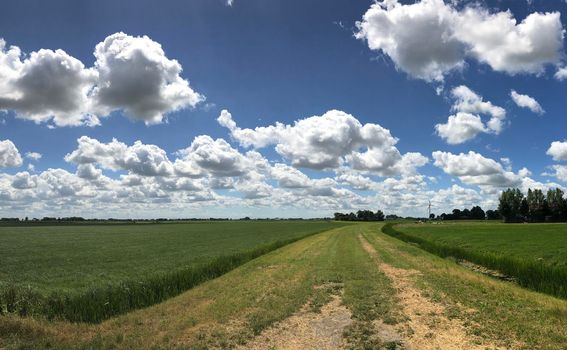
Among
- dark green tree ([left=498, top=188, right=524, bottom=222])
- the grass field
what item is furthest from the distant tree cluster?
the grass field

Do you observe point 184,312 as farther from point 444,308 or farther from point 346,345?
point 444,308

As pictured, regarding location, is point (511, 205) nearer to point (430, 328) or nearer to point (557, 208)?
point (557, 208)

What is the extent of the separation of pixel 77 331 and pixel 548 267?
23038 mm

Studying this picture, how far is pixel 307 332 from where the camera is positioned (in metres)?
11.7

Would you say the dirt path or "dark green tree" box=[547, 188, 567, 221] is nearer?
the dirt path

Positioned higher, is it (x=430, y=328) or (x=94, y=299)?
(x=430, y=328)

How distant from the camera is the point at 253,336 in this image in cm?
1127

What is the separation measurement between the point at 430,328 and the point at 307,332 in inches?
134

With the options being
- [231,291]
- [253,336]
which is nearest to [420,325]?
[253,336]

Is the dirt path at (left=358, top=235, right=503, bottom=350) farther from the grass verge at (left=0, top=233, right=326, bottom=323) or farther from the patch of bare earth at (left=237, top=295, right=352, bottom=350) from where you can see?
the grass verge at (left=0, top=233, right=326, bottom=323)

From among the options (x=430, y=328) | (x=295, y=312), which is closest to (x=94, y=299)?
(x=295, y=312)

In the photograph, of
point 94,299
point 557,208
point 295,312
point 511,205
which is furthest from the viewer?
point 511,205

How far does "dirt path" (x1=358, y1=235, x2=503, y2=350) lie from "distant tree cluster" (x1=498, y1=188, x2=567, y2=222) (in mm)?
158217

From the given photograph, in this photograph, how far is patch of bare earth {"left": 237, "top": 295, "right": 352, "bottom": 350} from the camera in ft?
34.7
